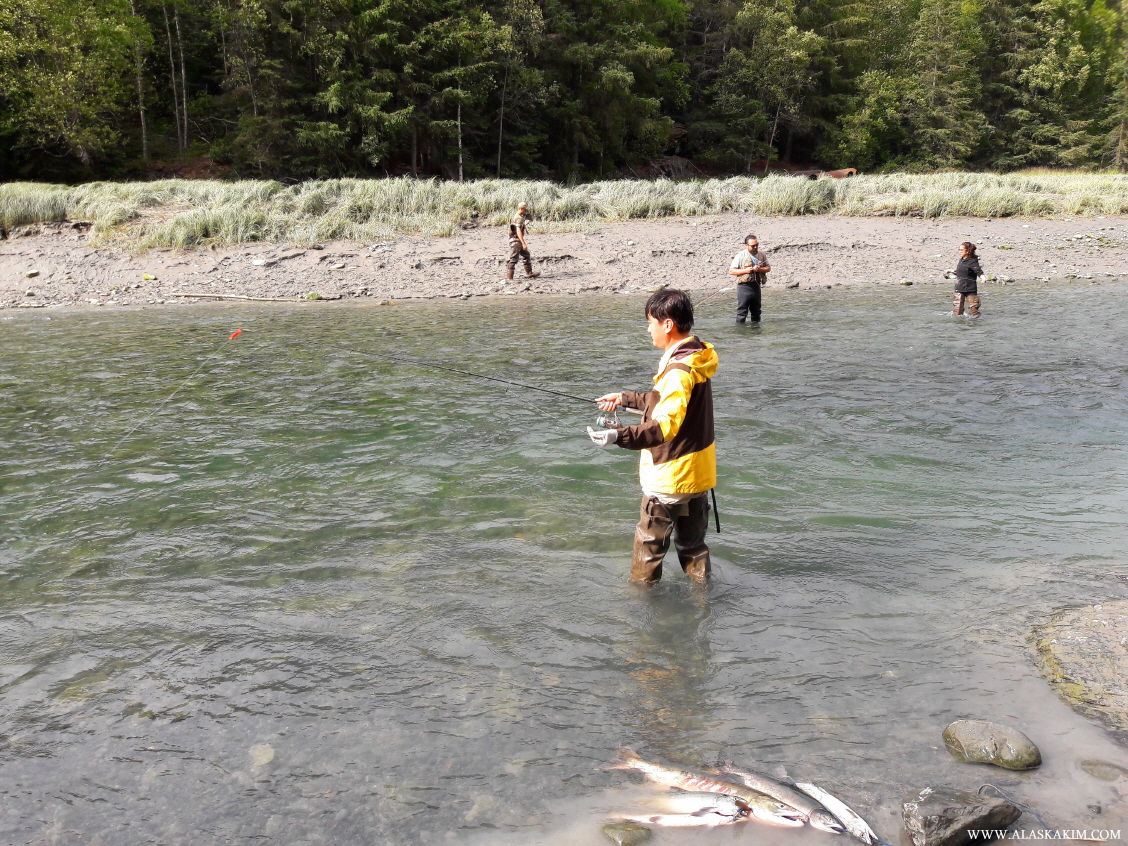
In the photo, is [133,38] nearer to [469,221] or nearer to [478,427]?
[469,221]

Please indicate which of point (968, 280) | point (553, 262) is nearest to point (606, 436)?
point (968, 280)

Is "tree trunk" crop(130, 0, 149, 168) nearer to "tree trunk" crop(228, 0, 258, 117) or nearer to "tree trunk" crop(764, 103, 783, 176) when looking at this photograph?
"tree trunk" crop(228, 0, 258, 117)

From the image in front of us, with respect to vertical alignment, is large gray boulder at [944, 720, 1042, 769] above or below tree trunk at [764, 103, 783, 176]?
below

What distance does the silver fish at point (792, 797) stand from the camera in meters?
3.03

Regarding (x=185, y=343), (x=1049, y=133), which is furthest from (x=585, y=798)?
(x=1049, y=133)

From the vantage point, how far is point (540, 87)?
37719mm

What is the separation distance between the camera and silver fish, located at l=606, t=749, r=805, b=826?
3.08m

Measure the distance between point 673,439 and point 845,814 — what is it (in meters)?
1.95

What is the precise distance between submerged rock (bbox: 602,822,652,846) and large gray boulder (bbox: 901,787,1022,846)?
953 millimetres

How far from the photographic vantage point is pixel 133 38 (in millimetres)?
35031

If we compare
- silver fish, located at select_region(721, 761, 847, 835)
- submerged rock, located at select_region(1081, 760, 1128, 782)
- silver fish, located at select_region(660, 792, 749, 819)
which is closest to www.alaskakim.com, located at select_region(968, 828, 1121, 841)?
submerged rock, located at select_region(1081, 760, 1128, 782)

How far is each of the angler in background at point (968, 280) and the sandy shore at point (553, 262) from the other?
4627 millimetres

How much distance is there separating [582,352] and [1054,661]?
339 inches

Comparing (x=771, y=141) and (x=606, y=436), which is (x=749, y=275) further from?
(x=771, y=141)
